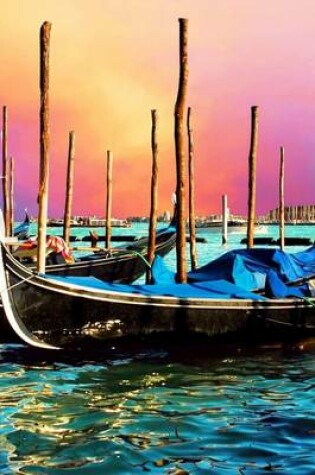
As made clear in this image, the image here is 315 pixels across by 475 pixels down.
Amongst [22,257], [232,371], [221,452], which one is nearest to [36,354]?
[232,371]

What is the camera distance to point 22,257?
16188 millimetres

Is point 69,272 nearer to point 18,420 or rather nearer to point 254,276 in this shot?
point 254,276

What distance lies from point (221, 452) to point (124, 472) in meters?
0.76

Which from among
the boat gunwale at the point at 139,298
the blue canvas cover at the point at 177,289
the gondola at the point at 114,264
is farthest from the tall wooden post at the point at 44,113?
the boat gunwale at the point at 139,298

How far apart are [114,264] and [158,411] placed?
360 inches

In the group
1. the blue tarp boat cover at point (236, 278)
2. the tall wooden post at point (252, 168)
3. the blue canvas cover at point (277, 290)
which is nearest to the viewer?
the blue tarp boat cover at point (236, 278)

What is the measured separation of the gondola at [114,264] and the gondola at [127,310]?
4.30 meters

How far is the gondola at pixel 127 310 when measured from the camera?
28.1ft

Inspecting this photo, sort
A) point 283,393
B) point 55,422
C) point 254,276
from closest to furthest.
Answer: point 55,422 < point 283,393 < point 254,276

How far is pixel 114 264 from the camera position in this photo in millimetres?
15469

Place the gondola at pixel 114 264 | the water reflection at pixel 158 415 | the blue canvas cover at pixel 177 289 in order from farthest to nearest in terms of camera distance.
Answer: the gondola at pixel 114 264, the blue canvas cover at pixel 177 289, the water reflection at pixel 158 415

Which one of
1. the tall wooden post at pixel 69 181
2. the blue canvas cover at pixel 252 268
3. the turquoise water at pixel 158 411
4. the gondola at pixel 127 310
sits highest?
the tall wooden post at pixel 69 181

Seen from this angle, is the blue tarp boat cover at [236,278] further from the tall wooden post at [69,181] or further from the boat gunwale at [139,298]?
the tall wooden post at [69,181]

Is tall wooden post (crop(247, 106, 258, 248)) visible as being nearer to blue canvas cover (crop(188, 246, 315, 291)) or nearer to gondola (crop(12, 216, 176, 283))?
gondola (crop(12, 216, 176, 283))
